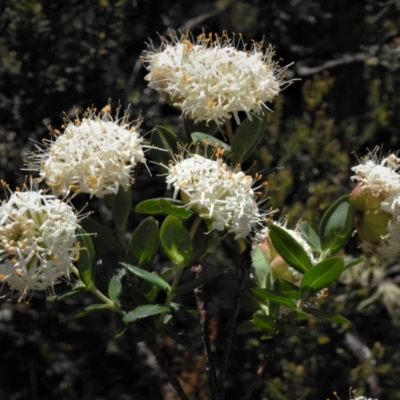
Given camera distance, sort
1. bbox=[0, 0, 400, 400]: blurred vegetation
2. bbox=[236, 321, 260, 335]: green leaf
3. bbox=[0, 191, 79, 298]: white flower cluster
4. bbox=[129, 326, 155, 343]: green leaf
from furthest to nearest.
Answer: bbox=[0, 0, 400, 400]: blurred vegetation, bbox=[236, 321, 260, 335]: green leaf, bbox=[129, 326, 155, 343]: green leaf, bbox=[0, 191, 79, 298]: white flower cluster

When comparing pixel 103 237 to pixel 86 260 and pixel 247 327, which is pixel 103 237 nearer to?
pixel 86 260

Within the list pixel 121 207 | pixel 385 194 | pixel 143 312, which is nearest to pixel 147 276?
pixel 143 312

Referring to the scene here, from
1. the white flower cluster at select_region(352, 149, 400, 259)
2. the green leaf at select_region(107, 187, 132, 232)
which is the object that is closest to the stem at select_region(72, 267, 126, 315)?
the green leaf at select_region(107, 187, 132, 232)

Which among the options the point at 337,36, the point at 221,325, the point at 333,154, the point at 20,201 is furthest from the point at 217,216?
the point at 337,36

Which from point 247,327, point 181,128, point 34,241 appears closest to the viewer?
point 34,241

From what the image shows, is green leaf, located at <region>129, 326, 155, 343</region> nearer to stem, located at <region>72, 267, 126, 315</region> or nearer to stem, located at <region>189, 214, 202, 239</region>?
stem, located at <region>72, 267, 126, 315</region>

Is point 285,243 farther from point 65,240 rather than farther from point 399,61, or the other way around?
point 399,61
